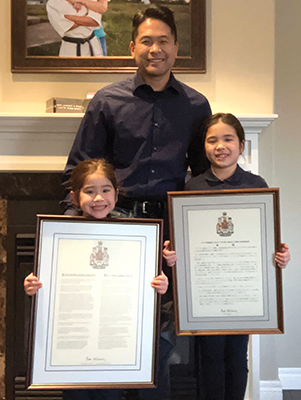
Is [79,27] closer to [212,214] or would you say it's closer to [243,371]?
[212,214]

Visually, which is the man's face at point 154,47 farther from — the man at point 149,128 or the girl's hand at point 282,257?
the girl's hand at point 282,257

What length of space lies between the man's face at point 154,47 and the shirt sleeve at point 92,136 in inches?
8.4

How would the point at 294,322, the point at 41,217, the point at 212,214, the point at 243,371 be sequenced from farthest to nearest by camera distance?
the point at 294,322 → the point at 243,371 → the point at 212,214 → the point at 41,217

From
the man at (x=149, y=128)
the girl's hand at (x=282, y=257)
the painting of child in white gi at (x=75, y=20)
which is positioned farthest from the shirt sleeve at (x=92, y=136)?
the girl's hand at (x=282, y=257)

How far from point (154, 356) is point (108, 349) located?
0.14 m

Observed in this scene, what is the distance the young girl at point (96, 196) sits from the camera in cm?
146

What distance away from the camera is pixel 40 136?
206 centimetres

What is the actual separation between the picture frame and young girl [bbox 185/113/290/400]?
0.60 m

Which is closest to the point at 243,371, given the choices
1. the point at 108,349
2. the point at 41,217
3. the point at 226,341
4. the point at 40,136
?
the point at 226,341

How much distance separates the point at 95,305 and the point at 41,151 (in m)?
0.90

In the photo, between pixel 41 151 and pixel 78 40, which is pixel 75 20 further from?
pixel 41 151

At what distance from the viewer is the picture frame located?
2082mm

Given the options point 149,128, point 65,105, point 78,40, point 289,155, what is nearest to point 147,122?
point 149,128

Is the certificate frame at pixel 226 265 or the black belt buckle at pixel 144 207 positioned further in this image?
the black belt buckle at pixel 144 207
